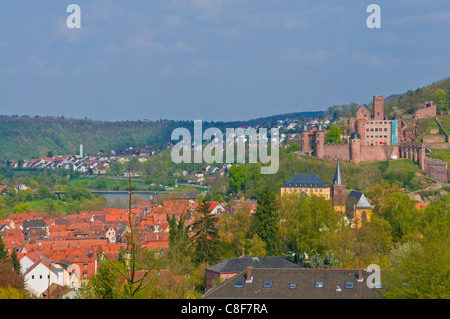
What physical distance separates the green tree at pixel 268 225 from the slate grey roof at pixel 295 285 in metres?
13.2

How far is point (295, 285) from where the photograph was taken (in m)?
24.6

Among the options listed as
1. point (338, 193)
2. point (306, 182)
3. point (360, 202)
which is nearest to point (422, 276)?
point (360, 202)

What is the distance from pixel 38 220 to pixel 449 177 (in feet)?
143

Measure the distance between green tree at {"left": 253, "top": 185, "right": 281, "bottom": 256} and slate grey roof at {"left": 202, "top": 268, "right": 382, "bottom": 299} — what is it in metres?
13.2

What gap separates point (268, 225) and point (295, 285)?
1441 centimetres

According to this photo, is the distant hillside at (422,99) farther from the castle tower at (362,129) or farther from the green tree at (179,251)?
the green tree at (179,251)

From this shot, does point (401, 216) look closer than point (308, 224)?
No

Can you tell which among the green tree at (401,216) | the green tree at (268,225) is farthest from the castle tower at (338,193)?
the green tree at (268,225)

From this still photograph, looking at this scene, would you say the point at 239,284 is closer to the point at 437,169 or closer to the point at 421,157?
the point at 437,169

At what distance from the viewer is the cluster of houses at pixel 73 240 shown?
33562mm

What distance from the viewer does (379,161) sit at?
73.1 metres

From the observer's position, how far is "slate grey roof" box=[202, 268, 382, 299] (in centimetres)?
2388

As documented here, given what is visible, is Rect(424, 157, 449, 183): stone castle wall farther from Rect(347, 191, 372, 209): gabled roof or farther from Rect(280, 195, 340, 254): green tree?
Rect(280, 195, 340, 254): green tree
